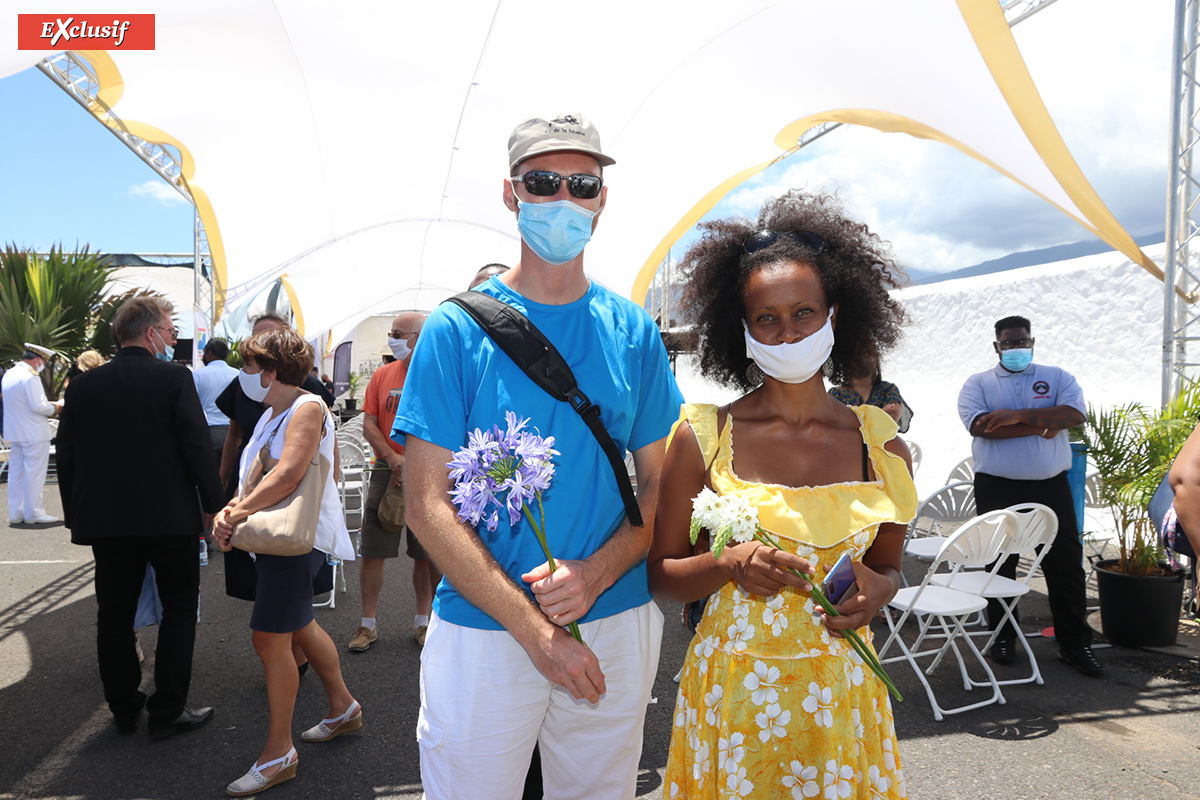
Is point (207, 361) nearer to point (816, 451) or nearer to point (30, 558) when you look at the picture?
point (30, 558)

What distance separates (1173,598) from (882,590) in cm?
441

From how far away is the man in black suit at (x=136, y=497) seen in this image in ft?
11.8

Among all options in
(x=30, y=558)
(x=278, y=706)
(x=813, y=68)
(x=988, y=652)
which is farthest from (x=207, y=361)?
(x=988, y=652)

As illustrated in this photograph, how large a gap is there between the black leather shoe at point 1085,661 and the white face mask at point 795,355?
3.81 meters

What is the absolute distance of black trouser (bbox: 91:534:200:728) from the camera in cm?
364

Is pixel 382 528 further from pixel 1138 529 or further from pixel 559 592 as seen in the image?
pixel 1138 529

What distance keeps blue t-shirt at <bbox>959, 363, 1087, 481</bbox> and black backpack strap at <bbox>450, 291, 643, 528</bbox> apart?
377 centimetres

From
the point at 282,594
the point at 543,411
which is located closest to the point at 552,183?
the point at 543,411

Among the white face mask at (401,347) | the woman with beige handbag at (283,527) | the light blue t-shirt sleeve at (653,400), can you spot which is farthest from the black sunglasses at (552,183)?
the white face mask at (401,347)

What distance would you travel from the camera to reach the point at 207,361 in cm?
846

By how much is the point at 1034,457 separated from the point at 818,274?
3.49m

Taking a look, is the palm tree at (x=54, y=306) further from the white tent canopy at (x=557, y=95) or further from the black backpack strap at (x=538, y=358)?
the black backpack strap at (x=538, y=358)

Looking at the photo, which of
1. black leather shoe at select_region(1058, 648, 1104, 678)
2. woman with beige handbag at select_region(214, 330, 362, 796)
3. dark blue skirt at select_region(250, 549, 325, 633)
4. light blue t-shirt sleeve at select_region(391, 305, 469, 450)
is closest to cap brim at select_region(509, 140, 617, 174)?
light blue t-shirt sleeve at select_region(391, 305, 469, 450)

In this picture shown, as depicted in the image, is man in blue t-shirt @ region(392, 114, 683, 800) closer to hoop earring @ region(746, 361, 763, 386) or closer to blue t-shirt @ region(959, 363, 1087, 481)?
hoop earring @ region(746, 361, 763, 386)
